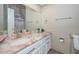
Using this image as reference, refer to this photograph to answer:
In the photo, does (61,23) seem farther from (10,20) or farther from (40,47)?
(10,20)

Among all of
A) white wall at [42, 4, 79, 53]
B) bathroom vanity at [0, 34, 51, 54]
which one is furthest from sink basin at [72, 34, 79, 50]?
bathroom vanity at [0, 34, 51, 54]

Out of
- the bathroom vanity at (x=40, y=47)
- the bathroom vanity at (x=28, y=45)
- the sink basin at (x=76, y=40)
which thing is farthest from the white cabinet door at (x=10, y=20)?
the sink basin at (x=76, y=40)

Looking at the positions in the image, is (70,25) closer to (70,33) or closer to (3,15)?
(70,33)

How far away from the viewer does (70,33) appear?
1.20 meters

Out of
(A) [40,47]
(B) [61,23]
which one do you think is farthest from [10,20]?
(B) [61,23]

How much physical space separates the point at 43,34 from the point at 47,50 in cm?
19

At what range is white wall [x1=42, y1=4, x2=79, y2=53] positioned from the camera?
1.18 meters

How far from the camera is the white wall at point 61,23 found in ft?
3.87

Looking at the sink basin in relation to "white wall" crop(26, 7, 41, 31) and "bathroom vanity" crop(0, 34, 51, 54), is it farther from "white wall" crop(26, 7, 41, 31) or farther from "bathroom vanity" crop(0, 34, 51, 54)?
"white wall" crop(26, 7, 41, 31)

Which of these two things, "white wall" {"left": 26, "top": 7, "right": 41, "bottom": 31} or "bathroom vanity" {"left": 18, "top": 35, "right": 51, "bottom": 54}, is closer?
"bathroom vanity" {"left": 18, "top": 35, "right": 51, "bottom": 54}

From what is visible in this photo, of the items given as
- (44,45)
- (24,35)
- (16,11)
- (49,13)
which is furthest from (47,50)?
(16,11)

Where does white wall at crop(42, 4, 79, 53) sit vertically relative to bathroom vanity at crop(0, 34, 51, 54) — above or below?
above

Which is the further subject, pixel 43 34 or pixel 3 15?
pixel 43 34

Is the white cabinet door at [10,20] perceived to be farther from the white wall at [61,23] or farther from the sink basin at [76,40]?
the sink basin at [76,40]
